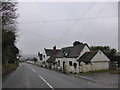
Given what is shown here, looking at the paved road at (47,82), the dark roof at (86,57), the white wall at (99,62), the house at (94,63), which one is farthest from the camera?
the dark roof at (86,57)

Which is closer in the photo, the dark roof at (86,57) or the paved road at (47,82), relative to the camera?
the paved road at (47,82)

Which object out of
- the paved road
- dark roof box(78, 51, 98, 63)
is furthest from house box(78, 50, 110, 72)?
the paved road

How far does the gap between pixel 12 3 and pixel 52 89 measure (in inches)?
644

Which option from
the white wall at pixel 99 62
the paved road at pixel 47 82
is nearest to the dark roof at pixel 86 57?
the white wall at pixel 99 62

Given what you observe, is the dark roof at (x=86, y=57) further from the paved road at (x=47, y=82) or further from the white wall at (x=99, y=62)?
the paved road at (x=47, y=82)

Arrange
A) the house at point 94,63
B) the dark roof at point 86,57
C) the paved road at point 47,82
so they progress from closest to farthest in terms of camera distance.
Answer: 1. the paved road at point 47,82
2. the house at point 94,63
3. the dark roof at point 86,57

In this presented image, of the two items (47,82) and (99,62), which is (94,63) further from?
(47,82)

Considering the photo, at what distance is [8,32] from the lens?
31562 millimetres

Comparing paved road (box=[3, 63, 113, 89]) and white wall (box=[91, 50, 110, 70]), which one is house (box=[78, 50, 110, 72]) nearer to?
white wall (box=[91, 50, 110, 70])

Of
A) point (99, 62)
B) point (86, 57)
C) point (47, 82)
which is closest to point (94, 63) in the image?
point (99, 62)

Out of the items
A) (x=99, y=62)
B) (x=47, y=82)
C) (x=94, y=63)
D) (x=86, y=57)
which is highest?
(x=86, y=57)

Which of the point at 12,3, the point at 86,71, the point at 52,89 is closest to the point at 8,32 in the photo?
the point at 12,3

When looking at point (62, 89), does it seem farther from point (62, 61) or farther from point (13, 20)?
point (62, 61)

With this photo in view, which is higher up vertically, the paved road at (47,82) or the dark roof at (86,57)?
the dark roof at (86,57)
